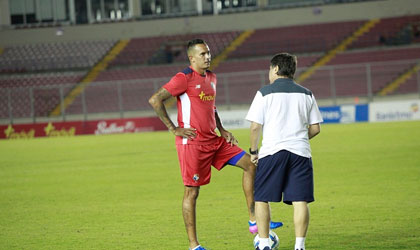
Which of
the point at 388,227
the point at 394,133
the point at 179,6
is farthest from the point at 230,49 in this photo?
the point at 388,227

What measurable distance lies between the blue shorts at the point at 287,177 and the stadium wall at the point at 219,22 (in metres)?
38.3

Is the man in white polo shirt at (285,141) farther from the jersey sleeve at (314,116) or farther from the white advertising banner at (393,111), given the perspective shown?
the white advertising banner at (393,111)

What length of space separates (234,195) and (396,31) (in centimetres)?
3192

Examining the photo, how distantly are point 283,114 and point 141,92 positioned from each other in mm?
31307

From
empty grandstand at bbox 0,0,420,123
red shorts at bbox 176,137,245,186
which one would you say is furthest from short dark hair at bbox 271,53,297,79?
empty grandstand at bbox 0,0,420,123

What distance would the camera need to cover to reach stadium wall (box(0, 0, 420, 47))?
43.6 metres

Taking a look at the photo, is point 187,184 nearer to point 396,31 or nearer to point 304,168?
point 304,168

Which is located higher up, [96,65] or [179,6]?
[179,6]

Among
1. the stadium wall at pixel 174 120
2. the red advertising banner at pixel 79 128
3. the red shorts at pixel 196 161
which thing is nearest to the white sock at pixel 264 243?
the red shorts at pixel 196 161

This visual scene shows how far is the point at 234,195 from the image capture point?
39.9 ft

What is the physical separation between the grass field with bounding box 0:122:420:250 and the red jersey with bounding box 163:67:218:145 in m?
1.25

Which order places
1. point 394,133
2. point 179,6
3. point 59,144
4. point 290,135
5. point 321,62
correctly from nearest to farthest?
point 290,135 → point 394,133 → point 59,144 → point 321,62 → point 179,6

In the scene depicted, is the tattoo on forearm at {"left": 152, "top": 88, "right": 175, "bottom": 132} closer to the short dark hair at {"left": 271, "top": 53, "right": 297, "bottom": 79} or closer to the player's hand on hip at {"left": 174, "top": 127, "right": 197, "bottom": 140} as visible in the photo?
the player's hand on hip at {"left": 174, "top": 127, "right": 197, "bottom": 140}

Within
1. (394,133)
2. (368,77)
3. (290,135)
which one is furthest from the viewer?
(368,77)
